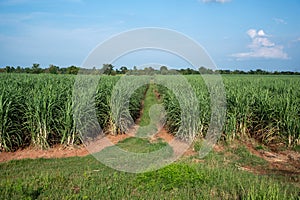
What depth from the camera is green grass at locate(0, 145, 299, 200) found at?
411 cm

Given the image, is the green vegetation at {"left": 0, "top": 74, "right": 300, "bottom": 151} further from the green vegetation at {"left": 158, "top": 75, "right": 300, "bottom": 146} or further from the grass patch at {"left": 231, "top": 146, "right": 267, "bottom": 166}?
the grass patch at {"left": 231, "top": 146, "right": 267, "bottom": 166}

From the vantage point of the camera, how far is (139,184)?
4.59m

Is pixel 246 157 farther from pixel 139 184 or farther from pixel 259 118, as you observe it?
pixel 139 184

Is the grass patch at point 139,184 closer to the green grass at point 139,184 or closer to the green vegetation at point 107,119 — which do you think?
the green grass at point 139,184

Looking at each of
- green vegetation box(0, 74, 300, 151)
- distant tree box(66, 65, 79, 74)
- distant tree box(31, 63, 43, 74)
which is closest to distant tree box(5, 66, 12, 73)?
distant tree box(31, 63, 43, 74)

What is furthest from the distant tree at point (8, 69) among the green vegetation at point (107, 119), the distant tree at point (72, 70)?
the green vegetation at point (107, 119)

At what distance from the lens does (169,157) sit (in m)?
6.51

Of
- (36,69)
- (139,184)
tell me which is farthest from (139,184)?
(36,69)

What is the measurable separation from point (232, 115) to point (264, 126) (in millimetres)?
1356

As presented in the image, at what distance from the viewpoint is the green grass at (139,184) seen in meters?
4.11

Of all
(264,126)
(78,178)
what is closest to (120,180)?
(78,178)

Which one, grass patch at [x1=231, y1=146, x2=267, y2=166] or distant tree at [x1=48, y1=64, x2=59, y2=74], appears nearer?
grass patch at [x1=231, y1=146, x2=267, y2=166]

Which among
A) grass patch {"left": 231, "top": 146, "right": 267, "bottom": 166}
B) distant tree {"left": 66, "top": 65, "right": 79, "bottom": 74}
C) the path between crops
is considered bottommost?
the path between crops

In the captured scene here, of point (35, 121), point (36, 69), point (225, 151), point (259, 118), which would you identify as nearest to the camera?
point (35, 121)
